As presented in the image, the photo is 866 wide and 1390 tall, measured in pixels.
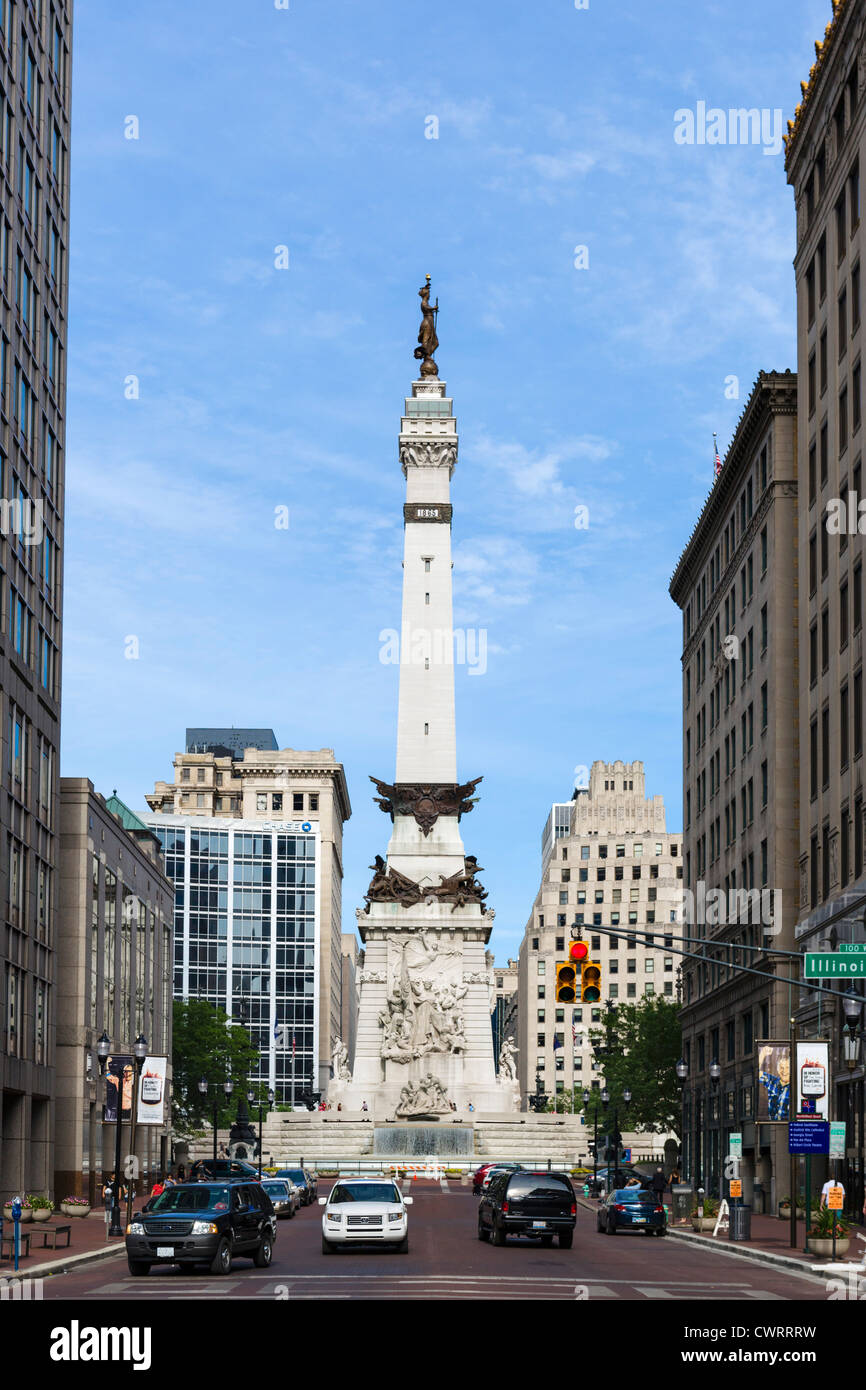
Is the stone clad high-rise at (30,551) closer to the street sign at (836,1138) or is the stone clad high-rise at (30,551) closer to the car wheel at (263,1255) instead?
the car wheel at (263,1255)

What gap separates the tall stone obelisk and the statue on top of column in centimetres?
1200

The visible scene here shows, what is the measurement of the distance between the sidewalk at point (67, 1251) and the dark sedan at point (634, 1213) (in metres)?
13.3

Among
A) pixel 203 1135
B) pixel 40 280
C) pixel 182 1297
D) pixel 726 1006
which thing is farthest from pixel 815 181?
pixel 203 1135

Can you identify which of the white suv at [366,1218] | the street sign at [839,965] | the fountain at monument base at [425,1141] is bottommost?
the fountain at monument base at [425,1141]

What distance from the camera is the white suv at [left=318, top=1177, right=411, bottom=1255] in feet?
126

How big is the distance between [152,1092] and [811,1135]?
20532 mm

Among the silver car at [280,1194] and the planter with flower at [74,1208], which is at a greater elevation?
the silver car at [280,1194]

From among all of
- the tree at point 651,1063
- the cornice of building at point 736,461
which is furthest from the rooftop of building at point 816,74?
the tree at point 651,1063

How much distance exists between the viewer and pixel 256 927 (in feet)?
599

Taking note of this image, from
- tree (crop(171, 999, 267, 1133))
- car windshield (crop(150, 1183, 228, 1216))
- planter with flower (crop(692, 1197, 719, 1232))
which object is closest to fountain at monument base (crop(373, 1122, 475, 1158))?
tree (crop(171, 999, 267, 1133))

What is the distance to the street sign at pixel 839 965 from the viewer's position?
3453cm
